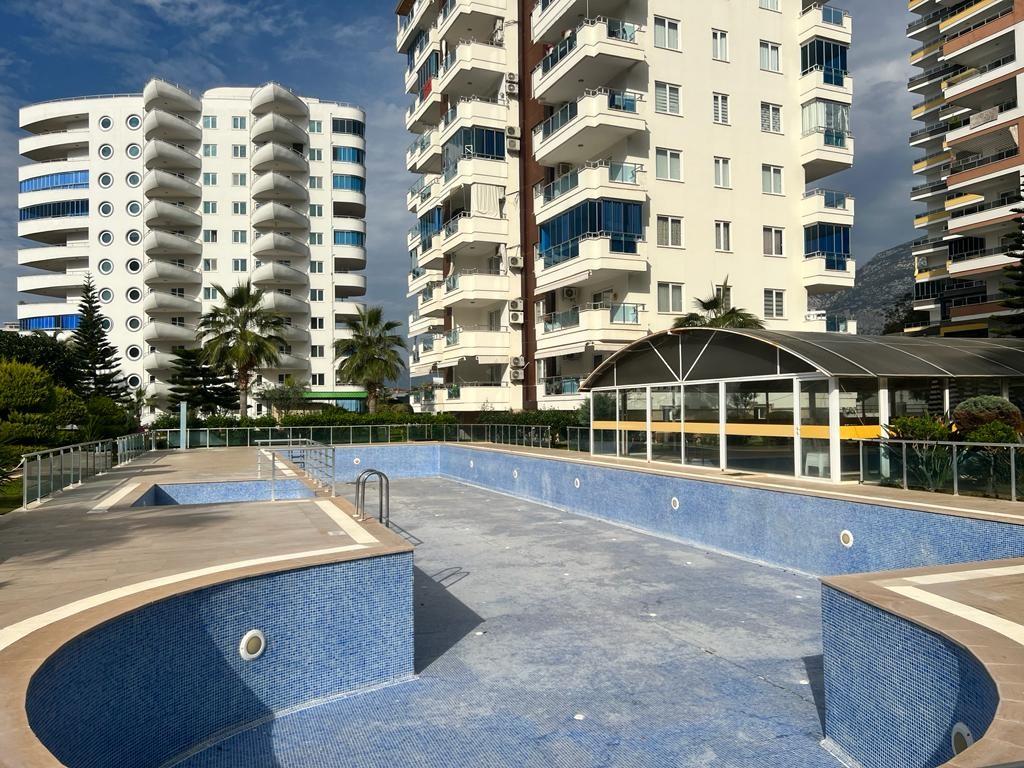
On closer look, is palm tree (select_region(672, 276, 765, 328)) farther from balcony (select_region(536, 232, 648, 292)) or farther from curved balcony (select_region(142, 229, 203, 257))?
curved balcony (select_region(142, 229, 203, 257))

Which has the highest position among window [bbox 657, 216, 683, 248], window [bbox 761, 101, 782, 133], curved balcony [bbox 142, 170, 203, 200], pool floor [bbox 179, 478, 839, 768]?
curved balcony [bbox 142, 170, 203, 200]

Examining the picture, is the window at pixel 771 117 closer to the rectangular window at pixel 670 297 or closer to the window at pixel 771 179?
the window at pixel 771 179

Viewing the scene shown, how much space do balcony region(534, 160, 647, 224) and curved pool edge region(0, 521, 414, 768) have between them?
21.0m

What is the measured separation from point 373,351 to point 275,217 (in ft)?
93.2

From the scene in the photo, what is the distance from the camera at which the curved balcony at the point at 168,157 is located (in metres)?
59.9

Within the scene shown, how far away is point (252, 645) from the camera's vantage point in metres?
6.22

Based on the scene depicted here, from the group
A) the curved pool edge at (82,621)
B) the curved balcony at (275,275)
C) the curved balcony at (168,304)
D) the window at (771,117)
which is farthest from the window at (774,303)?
the curved balcony at (168,304)

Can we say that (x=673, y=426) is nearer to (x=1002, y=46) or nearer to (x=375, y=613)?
(x=375, y=613)

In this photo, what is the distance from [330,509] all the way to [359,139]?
63567mm

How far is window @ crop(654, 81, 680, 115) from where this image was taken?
1129 inches

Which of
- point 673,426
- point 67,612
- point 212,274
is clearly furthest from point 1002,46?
point 212,274

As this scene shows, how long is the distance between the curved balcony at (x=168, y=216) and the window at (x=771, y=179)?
50.1 metres

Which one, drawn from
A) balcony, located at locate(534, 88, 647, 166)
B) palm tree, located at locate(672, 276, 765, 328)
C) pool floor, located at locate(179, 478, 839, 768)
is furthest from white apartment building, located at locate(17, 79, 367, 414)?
pool floor, located at locate(179, 478, 839, 768)

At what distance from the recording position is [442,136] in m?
38.0
